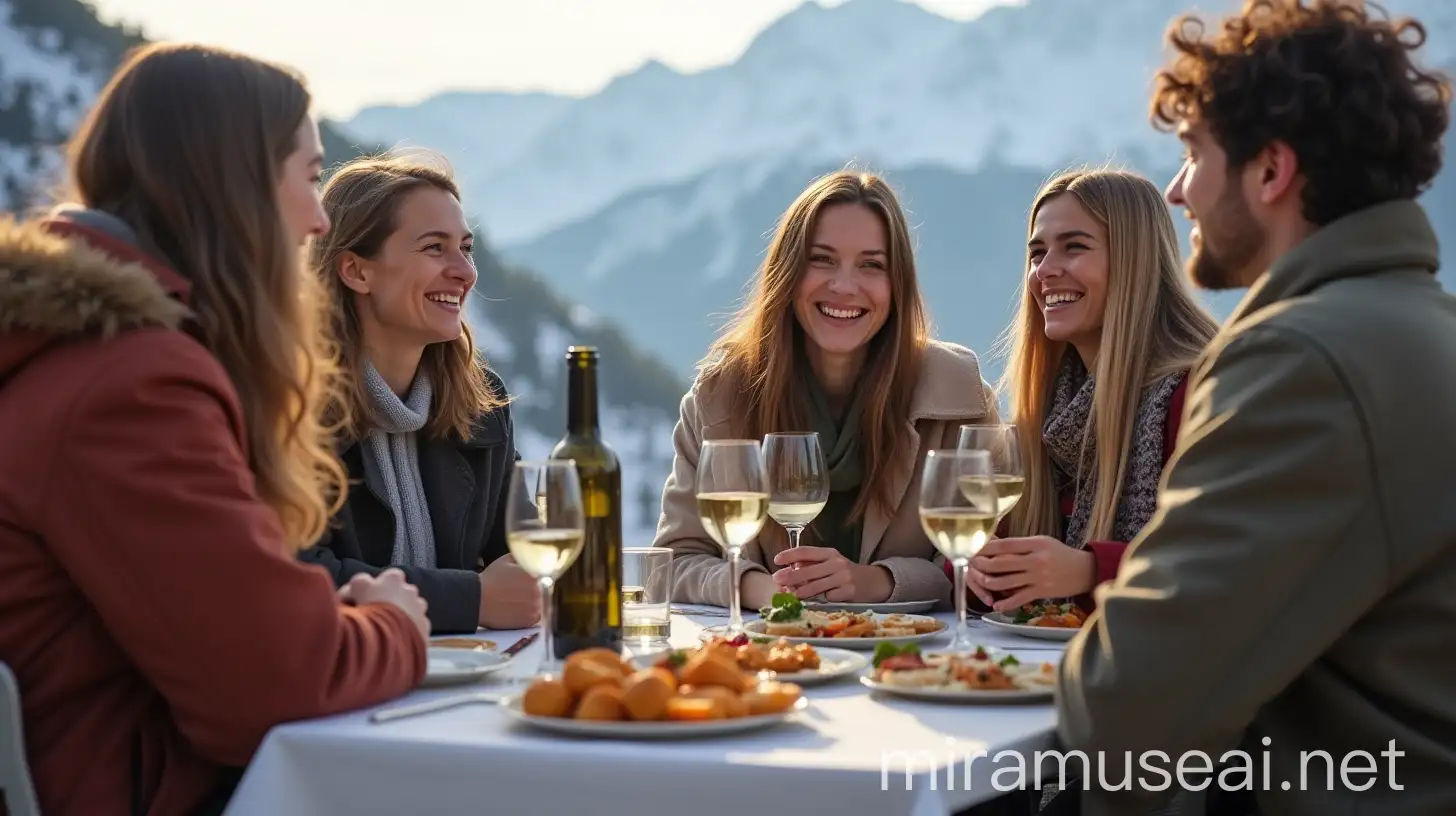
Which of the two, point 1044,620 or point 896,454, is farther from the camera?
point 896,454

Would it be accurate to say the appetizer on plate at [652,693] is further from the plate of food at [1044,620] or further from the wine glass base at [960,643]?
the plate of food at [1044,620]

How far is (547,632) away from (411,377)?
61.4 inches

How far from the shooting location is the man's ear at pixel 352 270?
11.7 ft

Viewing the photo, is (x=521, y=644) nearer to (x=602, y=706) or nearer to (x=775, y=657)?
(x=775, y=657)

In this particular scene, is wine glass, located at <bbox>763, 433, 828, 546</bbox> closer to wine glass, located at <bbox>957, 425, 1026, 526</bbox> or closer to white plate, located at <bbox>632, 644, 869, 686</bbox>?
wine glass, located at <bbox>957, 425, 1026, 526</bbox>

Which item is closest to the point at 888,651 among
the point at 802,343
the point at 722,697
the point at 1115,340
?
the point at 722,697

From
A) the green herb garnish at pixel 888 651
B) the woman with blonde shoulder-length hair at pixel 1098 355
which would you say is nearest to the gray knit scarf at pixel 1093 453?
the woman with blonde shoulder-length hair at pixel 1098 355

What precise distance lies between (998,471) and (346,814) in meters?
1.25

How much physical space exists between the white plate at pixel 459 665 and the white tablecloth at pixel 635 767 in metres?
0.18

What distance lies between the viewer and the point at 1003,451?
2652mm

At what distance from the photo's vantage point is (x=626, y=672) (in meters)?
2.00

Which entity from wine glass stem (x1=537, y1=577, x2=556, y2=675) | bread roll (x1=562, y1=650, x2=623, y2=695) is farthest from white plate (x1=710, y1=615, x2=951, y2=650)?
bread roll (x1=562, y1=650, x2=623, y2=695)

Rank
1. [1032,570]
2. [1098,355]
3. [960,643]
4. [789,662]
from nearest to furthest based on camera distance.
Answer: [789,662] < [960,643] < [1032,570] < [1098,355]

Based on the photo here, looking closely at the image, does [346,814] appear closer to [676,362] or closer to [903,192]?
[903,192]
